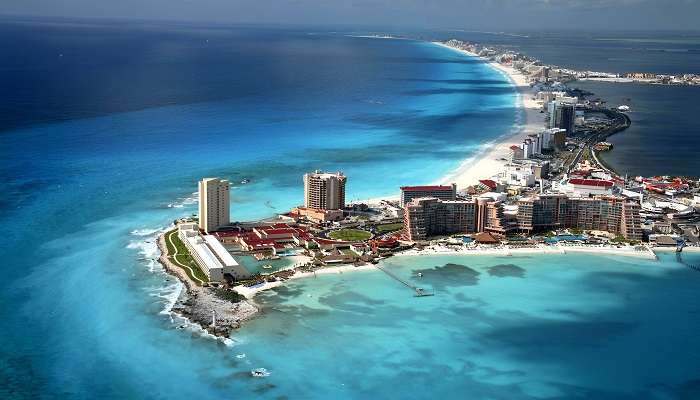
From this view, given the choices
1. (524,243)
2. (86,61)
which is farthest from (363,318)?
(86,61)


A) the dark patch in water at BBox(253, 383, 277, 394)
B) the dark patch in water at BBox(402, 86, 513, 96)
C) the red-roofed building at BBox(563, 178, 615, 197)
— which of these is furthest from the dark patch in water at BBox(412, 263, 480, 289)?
the dark patch in water at BBox(402, 86, 513, 96)

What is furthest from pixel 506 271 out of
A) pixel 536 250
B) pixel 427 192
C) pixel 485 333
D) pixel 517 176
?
pixel 517 176

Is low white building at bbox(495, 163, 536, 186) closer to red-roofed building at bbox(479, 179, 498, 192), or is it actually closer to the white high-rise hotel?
red-roofed building at bbox(479, 179, 498, 192)

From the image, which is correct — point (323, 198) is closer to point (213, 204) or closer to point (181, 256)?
point (213, 204)

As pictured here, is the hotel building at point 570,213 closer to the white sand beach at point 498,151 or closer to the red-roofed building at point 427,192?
the red-roofed building at point 427,192

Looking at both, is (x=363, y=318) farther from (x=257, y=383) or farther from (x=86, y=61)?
(x=86, y=61)

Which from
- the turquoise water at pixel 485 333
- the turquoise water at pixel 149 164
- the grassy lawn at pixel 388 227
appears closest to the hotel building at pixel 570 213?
the turquoise water at pixel 485 333
